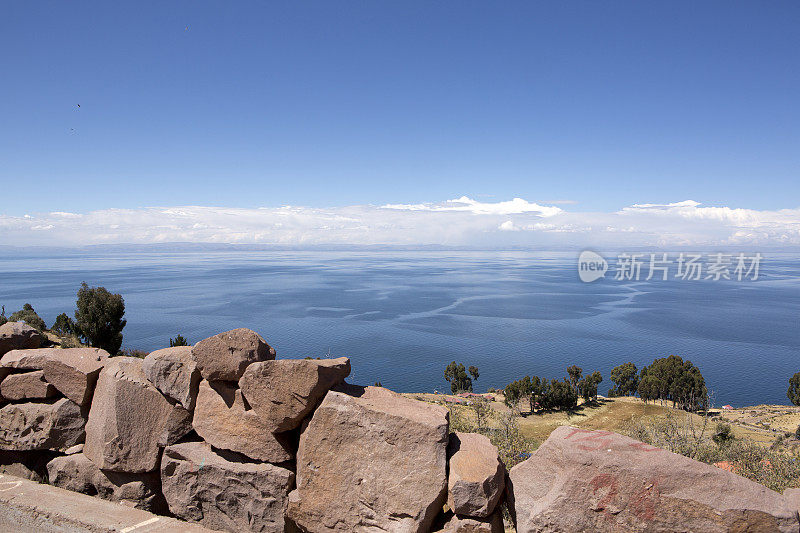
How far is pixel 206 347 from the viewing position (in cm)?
514

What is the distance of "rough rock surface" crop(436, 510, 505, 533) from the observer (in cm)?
420

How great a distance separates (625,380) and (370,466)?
5934cm

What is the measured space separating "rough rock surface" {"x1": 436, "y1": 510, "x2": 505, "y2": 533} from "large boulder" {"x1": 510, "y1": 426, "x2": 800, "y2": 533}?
0.74 ft

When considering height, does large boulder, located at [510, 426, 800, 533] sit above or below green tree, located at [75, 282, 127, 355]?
above

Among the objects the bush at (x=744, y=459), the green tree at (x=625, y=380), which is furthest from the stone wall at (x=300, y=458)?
the green tree at (x=625, y=380)

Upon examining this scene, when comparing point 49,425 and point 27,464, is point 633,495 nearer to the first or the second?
point 49,425

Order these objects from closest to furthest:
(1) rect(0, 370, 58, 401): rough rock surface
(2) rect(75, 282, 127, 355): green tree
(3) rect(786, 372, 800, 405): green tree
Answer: (1) rect(0, 370, 58, 401): rough rock surface → (2) rect(75, 282, 127, 355): green tree → (3) rect(786, 372, 800, 405): green tree

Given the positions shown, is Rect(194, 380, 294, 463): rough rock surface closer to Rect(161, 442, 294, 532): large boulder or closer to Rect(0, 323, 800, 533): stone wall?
Rect(0, 323, 800, 533): stone wall

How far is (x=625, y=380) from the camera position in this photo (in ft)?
182

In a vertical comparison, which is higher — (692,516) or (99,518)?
(692,516)

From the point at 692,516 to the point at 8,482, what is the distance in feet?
26.3

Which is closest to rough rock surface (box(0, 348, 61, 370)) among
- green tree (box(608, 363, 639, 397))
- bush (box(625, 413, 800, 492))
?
bush (box(625, 413, 800, 492))

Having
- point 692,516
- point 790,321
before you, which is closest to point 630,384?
point 692,516

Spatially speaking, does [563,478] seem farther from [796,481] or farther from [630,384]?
[630,384]
